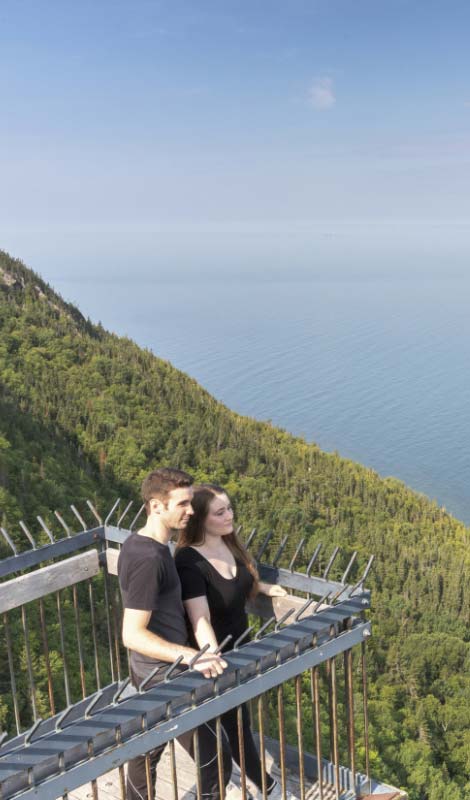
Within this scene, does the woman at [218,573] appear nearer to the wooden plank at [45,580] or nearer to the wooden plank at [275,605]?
the wooden plank at [275,605]

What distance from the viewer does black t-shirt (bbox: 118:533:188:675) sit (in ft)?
13.0

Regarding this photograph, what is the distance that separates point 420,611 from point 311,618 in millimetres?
53700

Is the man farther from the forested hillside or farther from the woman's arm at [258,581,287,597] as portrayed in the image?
the forested hillside

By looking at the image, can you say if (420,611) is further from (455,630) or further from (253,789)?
(253,789)

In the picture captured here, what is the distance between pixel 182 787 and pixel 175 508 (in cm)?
216

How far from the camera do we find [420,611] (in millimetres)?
54094

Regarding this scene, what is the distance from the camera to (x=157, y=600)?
399 centimetres

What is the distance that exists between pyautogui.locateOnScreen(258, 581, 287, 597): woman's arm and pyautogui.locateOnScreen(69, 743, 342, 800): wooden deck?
1317 millimetres

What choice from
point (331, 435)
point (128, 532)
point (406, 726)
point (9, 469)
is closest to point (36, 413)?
point (9, 469)

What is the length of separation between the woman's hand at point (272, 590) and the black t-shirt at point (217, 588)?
0.14m

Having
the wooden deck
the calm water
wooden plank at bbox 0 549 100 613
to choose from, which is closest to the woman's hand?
the wooden deck

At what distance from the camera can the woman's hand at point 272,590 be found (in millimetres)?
4652

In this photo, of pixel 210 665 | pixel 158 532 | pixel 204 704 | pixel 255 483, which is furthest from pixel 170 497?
pixel 255 483

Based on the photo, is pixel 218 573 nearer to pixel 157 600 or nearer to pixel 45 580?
pixel 157 600
